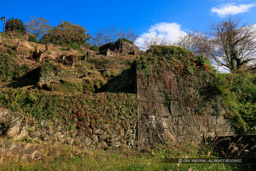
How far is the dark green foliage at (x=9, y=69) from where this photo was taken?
12047 millimetres

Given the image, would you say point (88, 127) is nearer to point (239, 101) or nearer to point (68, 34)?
point (239, 101)

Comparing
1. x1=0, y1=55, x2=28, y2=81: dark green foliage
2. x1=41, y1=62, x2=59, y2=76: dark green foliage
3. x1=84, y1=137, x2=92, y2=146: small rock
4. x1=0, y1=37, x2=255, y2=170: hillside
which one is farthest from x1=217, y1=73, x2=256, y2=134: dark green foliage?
x1=0, y1=55, x2=28, y2=81: dark green foliage


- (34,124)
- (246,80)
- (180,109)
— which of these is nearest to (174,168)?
(34,124)

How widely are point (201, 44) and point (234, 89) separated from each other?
15501mm

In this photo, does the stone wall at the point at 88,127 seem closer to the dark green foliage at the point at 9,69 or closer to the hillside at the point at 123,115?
the hillside at the point at 123,115

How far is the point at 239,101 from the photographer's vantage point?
10.6 m

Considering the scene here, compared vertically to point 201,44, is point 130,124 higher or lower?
lower

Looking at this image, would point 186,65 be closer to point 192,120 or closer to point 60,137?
point 192,120

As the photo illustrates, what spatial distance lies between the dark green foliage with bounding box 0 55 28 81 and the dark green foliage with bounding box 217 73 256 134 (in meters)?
13.1

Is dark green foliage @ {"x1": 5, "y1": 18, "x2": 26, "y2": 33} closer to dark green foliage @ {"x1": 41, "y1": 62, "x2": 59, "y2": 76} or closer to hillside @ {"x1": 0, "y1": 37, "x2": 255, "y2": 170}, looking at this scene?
hillside @ {"x1": 0, "y1": 37, "x2": 255, "y2": 170}

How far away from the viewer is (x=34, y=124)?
572 centimetres

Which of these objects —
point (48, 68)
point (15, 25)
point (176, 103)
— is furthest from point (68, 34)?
point (176, 103)

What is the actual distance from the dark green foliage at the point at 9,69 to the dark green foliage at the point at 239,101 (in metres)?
13.1

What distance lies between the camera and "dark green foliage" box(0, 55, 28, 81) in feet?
39.5
